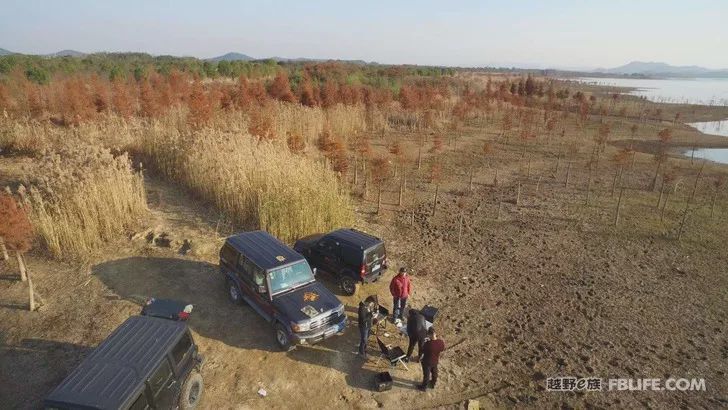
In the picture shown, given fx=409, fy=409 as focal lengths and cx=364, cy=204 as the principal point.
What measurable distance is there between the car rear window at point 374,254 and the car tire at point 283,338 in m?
3.05

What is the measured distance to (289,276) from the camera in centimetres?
959

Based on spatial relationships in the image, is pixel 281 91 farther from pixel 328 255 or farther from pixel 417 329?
pixel 417 329

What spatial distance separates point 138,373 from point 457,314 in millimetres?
7641

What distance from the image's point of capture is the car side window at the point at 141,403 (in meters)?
5.82

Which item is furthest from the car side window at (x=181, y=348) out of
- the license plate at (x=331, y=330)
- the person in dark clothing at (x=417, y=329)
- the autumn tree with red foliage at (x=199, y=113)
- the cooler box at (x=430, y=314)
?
the autumn tree with red foliage at (x=199, y=113)

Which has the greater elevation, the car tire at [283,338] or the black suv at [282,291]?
the black suv at [282,291]

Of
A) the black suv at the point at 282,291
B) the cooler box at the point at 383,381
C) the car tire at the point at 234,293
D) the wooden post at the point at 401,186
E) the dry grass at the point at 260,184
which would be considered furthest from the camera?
the wooden post at the point at 401,186

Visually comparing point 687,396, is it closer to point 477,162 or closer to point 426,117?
point 477,162

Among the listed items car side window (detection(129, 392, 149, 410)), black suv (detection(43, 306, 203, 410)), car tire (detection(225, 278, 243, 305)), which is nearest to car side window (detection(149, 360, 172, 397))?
black suv (detection(43, 306, 203, 410))

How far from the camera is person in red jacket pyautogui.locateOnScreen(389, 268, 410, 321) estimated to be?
10016 millimetres

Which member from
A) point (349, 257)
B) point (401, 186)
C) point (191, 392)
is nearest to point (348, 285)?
point (349, 257)

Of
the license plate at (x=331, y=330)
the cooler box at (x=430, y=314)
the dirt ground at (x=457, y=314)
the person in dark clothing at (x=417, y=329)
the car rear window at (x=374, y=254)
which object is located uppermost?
the car rear window at (x=374, y=254)

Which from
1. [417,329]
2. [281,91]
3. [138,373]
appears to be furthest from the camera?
[281,91]

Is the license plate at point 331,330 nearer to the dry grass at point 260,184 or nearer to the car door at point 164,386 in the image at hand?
the car door at point 164,386
